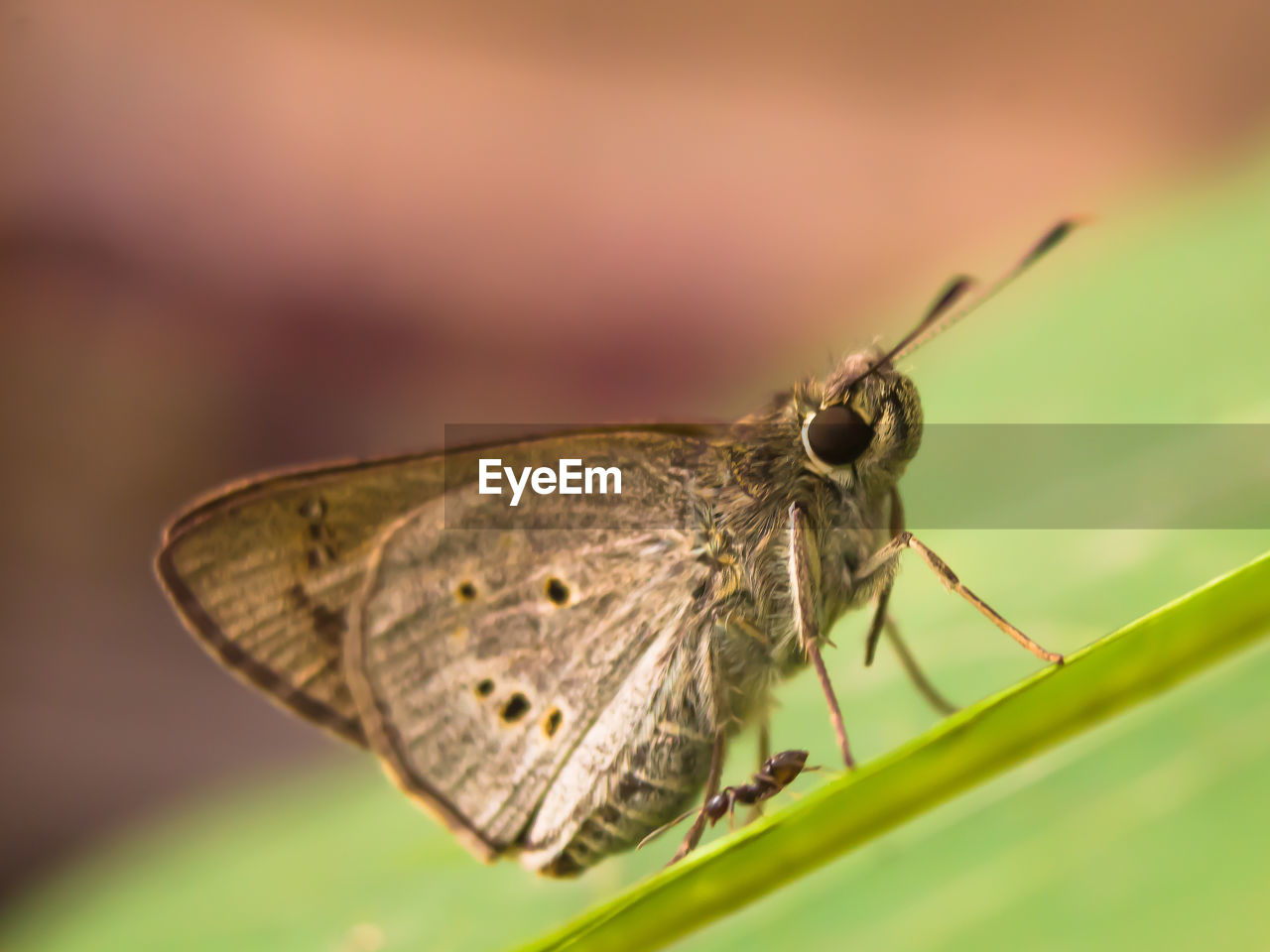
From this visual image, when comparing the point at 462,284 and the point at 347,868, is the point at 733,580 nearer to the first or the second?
the point at 347,868

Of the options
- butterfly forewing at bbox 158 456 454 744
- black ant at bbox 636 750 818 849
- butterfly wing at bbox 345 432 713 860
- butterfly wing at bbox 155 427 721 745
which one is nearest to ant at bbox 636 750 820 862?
black ant at bbox 636 750 818 849

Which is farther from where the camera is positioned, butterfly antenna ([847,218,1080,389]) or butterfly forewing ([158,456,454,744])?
butterfly forewing ([158,456,454,744])

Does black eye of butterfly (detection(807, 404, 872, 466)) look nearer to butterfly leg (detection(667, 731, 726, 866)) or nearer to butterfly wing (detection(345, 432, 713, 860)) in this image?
butterfly wing (detection(345, 432, 713, 860))

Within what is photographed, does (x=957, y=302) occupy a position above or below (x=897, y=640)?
above

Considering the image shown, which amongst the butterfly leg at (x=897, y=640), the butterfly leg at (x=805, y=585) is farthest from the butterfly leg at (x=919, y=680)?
the butterfly leg at (x=805, y=585)

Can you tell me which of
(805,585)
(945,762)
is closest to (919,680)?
(805,585)

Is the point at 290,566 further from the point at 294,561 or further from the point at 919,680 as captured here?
the point at 919,680

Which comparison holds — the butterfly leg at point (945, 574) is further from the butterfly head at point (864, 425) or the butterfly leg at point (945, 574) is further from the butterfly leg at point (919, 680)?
the butterfly leg at point (919, 680)
